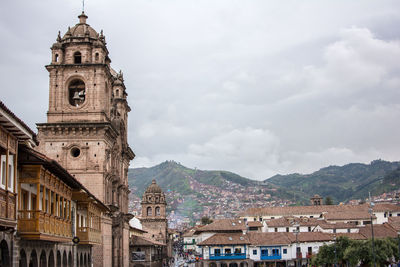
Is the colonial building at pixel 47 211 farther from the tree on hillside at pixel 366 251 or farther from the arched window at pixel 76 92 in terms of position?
the tree on hillside at pixel 366 251

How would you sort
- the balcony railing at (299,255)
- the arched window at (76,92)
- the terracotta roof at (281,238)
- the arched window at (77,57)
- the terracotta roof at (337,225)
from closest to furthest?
1. the arched window at (76,92)
2. the arched window at (77,57)
3. the balcony railing at (299,255)
4. the terracotta roof at (281,238)
5. the terracotta roof at (337,225)

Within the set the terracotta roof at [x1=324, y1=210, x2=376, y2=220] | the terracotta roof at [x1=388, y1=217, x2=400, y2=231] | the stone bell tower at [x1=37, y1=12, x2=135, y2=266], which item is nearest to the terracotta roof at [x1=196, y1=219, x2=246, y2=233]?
the terracotta roof at [x1=388, y1=217, x2=400, y2=231]

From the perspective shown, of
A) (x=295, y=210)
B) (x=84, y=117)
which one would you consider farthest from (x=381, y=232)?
(x=84, y=117)

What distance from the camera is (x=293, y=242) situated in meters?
71.6

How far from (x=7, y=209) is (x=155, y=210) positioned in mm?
89889

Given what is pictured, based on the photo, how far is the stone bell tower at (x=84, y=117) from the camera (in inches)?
1668

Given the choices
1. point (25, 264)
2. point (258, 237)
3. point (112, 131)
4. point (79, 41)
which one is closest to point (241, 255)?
point (258, 237)

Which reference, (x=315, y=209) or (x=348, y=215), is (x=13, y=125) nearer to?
(x=348, y=215)

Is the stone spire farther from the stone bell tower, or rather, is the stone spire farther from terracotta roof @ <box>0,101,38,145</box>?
terracotta roof @ <box>0,101,38,145</box>

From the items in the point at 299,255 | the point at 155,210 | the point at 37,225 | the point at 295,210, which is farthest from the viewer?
the point at 295,210

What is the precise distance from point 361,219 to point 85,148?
6513cm

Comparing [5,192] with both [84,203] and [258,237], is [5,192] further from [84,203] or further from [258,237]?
[258,237]

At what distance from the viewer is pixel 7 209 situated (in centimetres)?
1608

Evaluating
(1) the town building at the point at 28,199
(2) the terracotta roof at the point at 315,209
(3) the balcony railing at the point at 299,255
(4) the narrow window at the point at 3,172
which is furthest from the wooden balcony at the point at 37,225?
(2) the terracotta roof at the point at 315,209
